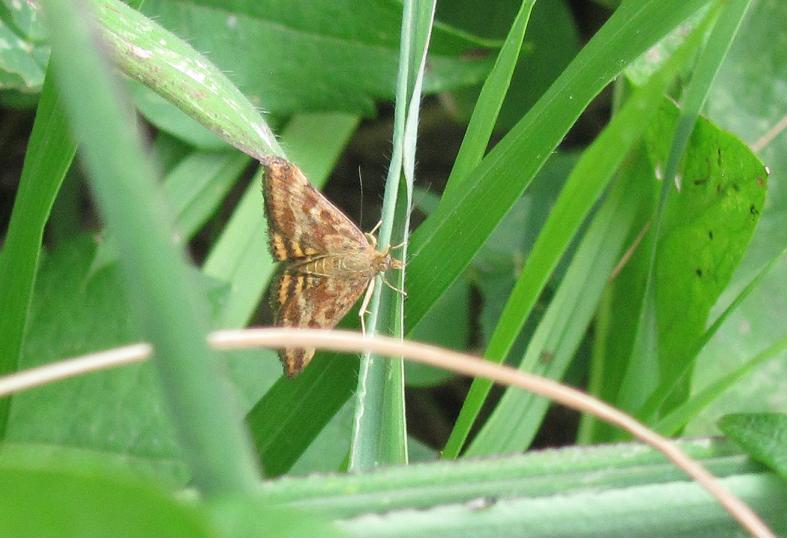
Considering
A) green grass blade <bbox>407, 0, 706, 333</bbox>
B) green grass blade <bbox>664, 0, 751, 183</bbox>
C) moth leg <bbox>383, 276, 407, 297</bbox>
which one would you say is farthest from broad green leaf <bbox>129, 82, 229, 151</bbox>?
green grass blade <bbox>664, 0, 751, 183</bbox>

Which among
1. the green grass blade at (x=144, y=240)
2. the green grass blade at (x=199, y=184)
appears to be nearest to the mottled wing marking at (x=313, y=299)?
the green grass blade at (x=199, y=184)

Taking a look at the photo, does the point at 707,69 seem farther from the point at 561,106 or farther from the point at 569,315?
the point at 569,315

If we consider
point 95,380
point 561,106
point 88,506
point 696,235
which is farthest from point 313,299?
point 88,506

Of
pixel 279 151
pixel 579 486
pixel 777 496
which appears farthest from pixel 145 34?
pixel 777 496

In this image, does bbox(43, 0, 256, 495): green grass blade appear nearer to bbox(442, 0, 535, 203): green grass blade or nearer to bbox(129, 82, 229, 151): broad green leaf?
bbox(442, 0, 535, 203): green grass blade

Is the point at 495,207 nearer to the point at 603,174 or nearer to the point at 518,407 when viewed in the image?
the point at 603,174
